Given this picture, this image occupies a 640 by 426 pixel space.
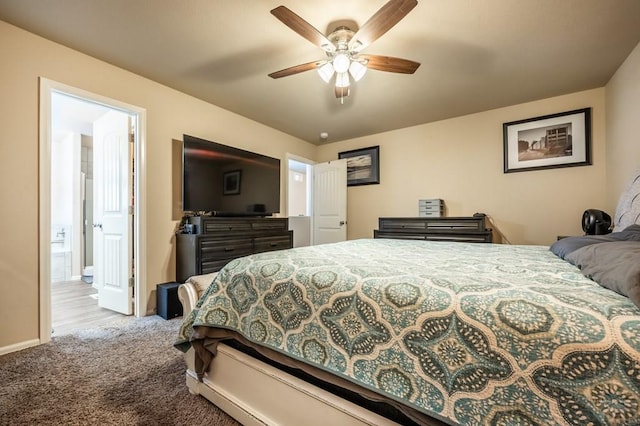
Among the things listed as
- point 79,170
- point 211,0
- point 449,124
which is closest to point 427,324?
point 211,0

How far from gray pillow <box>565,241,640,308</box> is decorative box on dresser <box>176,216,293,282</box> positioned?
2834mm

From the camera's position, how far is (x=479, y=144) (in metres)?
3.73

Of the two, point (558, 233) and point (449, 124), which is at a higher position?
point (449, 124)

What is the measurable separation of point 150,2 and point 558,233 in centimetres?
460

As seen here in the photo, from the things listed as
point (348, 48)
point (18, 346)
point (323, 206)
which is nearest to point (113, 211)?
point (18, 346)

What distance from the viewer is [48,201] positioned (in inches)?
86.3

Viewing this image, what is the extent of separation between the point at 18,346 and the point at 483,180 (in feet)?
16.5

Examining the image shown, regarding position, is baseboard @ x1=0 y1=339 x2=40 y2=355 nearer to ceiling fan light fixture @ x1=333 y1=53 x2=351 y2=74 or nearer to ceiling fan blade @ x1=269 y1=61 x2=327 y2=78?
ceiling fan blade @ x1=269 y1=61 x2=327 y2=78

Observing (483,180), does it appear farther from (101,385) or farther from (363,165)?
(101,385)

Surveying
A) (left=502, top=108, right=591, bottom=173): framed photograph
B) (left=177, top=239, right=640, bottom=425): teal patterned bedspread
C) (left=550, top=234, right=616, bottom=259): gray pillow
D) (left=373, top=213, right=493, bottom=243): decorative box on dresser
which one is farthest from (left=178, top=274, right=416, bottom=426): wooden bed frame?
(left=502, top=108, right=591, bottom=173): framed photograph

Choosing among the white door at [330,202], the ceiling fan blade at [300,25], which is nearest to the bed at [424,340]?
the ceiling fan blade at [300,25]

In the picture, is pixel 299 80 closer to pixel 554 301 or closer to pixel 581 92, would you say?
pixel 554 301

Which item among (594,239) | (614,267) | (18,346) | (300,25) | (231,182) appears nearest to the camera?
(614,267)

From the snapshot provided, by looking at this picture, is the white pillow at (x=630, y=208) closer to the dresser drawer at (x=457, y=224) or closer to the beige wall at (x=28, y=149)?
the dresser drawer at (x=457, y=224)
